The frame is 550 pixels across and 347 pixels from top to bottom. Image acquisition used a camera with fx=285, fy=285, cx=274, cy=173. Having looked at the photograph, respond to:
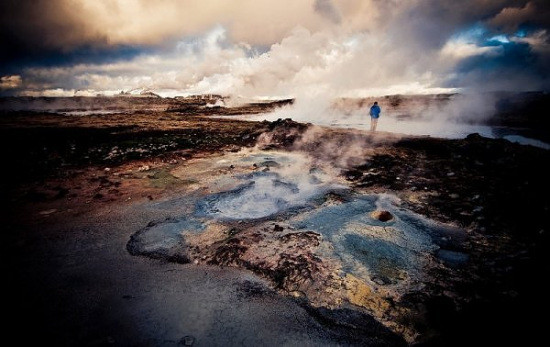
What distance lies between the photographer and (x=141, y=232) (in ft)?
15.9

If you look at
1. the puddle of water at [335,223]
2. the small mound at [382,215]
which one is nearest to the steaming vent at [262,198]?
the puddle of water at [335,223]

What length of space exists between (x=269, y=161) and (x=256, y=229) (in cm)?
486

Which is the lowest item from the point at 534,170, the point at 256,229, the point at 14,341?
the point at 14,341

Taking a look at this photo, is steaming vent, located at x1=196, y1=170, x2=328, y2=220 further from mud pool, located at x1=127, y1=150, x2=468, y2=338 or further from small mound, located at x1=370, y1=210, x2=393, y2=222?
small mound, located at x1=370, y1=210, x2=393, y2=222

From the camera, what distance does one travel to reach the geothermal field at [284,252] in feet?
9.57

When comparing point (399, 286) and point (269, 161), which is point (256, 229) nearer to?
point (399, 286)

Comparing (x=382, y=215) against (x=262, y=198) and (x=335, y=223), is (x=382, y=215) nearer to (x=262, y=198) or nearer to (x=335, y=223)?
(x=335, y=223)

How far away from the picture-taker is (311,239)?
4.35 metres

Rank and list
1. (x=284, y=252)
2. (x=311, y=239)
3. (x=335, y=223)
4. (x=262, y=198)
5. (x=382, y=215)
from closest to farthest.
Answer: (x=284, y=252) < (x=311, y=239) < (x=335, y=223) < (x=382, y=215) < (x=262, y=198)

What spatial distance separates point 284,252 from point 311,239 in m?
0.53

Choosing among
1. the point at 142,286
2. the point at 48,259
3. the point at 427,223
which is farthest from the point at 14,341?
the point at 427,223

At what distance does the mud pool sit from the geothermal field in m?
0.03

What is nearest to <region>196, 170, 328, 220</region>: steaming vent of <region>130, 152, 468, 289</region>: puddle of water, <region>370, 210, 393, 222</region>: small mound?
<region>130, 152, 468, 289</region>: puddle of water

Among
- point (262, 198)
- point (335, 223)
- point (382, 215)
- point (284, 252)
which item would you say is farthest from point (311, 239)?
point (262, 198)
